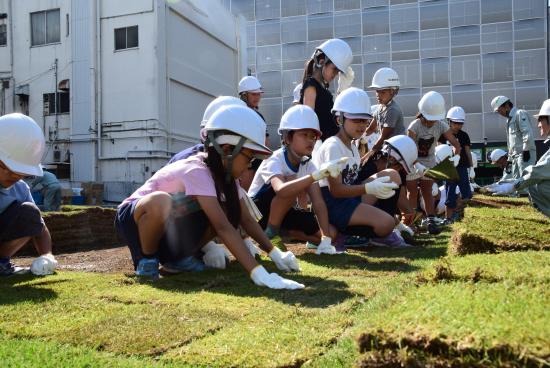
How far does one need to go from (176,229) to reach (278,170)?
1178 mm

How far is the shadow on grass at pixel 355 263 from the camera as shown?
3.48m

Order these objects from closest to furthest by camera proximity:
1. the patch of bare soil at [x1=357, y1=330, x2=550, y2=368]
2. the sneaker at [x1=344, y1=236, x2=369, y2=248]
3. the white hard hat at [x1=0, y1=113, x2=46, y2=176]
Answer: the patch of bare soil at [x1=357, y1=330, x2=550, y2=368] → the white hard hat at [x1=0, y1=113, x2=46, y2=176] → the sneaker at [x1=344, y1=236, x2=369, y2=248]

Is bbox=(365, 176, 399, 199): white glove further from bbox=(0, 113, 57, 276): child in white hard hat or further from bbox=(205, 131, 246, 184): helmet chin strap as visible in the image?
bbox=(0, 113, 57, 276): child in white hard hat

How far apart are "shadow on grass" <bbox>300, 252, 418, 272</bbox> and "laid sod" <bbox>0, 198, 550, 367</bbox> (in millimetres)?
71

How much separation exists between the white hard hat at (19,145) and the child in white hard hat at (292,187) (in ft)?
5.41

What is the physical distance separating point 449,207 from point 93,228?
4.60 m

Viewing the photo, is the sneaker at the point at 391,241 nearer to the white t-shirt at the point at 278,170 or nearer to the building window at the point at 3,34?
the white t-shirt at the point at 278,170

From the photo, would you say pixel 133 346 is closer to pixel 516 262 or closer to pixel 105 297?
pixel 105 297

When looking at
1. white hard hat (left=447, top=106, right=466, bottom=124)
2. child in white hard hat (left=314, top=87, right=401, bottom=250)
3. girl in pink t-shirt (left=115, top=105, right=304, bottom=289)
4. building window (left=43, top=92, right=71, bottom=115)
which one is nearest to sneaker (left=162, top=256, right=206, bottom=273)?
girl in pink t-shirt (left=115, top=105, right=304, bottom=289)

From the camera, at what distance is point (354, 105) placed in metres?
4.53

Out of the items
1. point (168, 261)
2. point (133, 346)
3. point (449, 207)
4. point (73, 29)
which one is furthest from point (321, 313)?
point (73, 29)

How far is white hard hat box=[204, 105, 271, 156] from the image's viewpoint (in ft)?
9.99

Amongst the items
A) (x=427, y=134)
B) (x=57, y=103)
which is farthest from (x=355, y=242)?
(x=57, y=103)

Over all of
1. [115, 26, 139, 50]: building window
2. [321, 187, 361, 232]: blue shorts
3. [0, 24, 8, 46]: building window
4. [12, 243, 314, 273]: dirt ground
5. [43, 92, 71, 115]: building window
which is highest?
[0, 24, 8, 46]: building window
